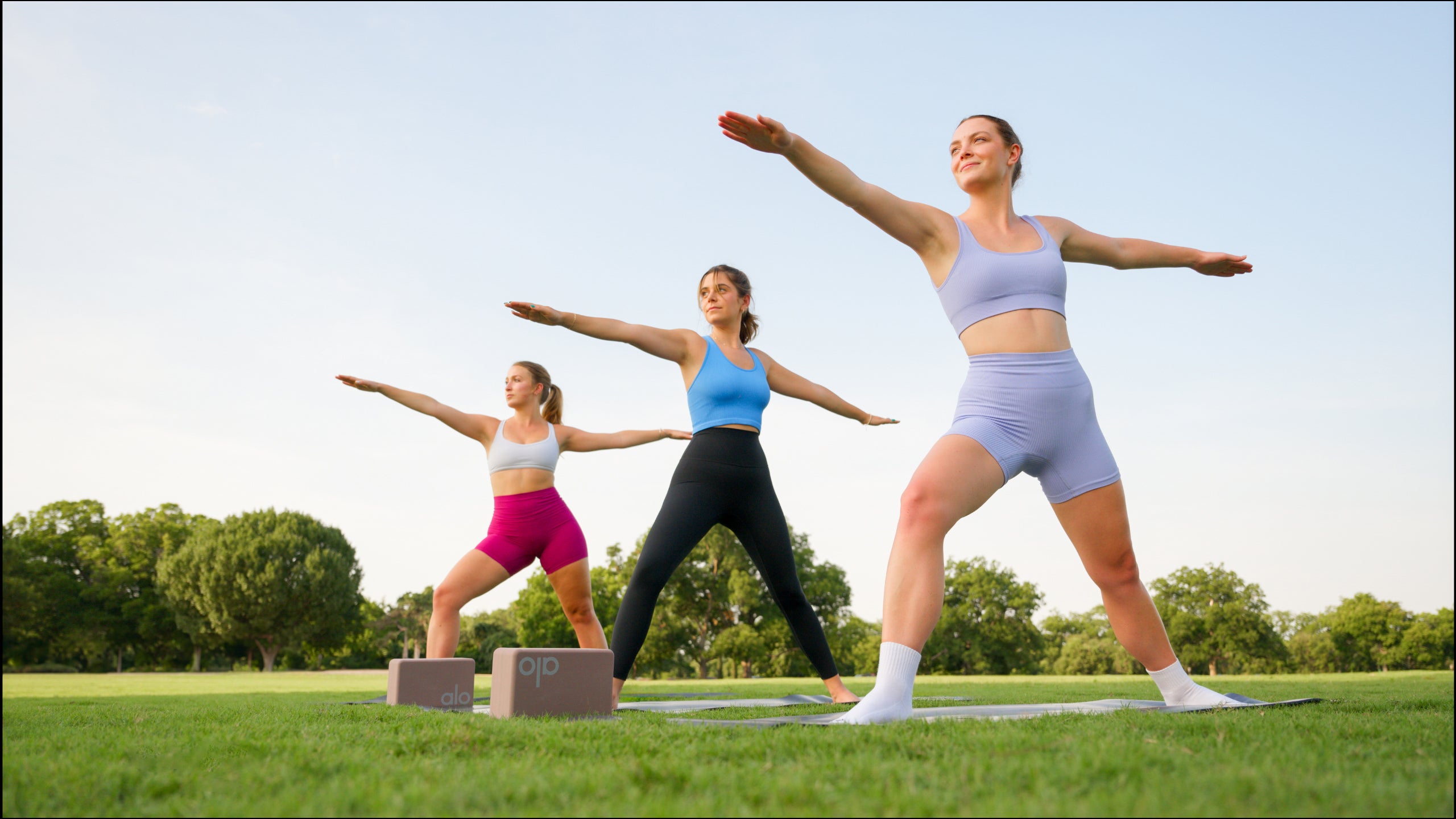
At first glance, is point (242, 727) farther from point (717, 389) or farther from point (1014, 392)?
point (1014, 392)

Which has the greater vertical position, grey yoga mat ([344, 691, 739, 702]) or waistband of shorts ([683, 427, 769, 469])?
waistband of shorts ([683, 427, 769, 469])

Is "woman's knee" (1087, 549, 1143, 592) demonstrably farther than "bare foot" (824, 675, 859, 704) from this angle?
No

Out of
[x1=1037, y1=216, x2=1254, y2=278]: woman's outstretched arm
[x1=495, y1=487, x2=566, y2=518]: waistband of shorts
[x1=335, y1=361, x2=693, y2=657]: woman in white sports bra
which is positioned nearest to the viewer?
[x1=1037, y1=216, x2=1254, y2=278]: woman's outstretched arm

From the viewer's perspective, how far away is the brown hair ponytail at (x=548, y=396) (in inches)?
295

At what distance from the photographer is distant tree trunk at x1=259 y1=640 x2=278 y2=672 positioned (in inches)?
1797

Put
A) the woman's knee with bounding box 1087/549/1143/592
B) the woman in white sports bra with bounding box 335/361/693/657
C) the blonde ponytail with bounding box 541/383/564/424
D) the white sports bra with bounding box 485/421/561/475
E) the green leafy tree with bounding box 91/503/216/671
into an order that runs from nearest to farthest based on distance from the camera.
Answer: the woman's knee with bounding box 1087/549/1143/592, the woman in white sports bra with bounding box 335/361/693/657, the white sports bra with bounding box 485/421/561/475, the blonde ponytail with bounding box 541/383/564/424, the green leafy tree with bounding box 91/503/216/671

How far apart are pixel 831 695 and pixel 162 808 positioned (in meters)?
4.61

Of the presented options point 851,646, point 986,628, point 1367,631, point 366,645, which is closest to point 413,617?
point 366,645

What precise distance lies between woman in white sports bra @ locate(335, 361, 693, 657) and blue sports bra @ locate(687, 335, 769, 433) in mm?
1642

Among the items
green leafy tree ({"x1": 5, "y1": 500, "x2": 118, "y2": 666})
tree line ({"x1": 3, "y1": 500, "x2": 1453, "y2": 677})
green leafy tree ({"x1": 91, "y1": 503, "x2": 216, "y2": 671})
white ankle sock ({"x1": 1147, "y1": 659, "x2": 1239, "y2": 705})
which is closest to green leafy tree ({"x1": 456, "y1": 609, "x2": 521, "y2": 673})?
tree line ({"x1": 3, "y1": 500, "x2": 1453, "y2": 677})

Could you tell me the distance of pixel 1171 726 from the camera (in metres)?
2.93

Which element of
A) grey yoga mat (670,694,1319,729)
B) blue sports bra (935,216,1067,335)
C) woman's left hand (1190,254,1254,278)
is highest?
woman's left hand (1190,254,1254,278)

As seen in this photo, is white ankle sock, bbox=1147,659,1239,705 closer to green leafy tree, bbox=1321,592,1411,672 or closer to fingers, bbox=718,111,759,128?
fingers, bbox=718,111,759,128

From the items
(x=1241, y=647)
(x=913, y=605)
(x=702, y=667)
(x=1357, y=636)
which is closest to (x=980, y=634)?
(x=1241, y=647)
